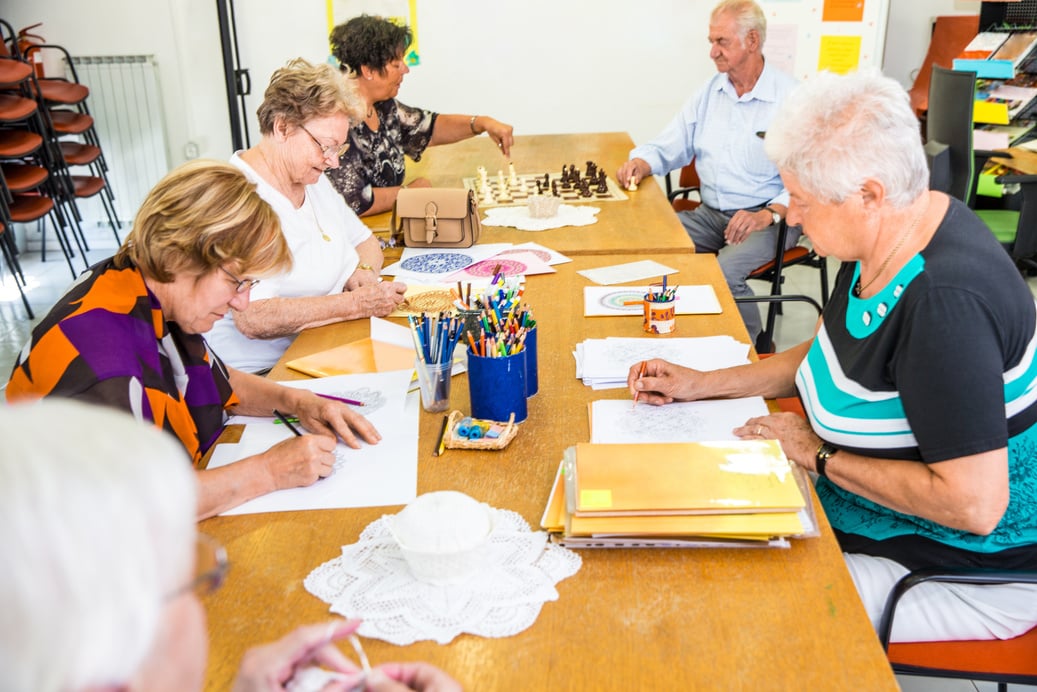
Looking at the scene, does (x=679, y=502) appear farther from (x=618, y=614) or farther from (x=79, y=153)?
(x=79, y=153)

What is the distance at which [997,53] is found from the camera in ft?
15.5

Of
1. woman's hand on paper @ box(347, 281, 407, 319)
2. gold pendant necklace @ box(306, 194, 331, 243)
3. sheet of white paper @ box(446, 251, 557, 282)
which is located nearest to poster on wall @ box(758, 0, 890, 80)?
sheet of white paper @ box(446, 251, 557, 282)

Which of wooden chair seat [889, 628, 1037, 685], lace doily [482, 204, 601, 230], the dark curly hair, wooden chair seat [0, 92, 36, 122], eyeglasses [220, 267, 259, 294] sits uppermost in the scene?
the dark curly hair

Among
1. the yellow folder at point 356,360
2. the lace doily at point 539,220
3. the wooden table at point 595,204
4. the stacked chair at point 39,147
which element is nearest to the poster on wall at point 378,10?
the wooden table at point 595,204

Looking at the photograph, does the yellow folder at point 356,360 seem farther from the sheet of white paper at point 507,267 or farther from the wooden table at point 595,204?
the wooden table at point 595,204

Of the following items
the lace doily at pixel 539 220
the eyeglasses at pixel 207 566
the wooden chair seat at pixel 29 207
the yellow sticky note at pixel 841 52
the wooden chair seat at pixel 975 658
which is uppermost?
the yellow sticky note at pixel 841 52

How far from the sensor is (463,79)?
18.7 ft

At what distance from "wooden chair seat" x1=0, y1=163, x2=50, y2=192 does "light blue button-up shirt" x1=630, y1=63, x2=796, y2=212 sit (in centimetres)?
301

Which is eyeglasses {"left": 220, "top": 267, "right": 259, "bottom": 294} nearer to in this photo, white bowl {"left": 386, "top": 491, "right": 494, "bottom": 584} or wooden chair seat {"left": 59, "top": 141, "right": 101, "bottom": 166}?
white bowl {"left": 386, "top": 491, "right": 494, "bottom": 584}

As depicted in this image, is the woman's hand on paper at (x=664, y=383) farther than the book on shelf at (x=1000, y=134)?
No

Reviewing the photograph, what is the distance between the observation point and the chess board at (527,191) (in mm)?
3328

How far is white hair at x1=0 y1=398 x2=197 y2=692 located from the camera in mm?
562

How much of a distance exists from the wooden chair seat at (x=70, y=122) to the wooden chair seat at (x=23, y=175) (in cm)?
30

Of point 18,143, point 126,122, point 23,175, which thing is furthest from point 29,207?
point 126,122
